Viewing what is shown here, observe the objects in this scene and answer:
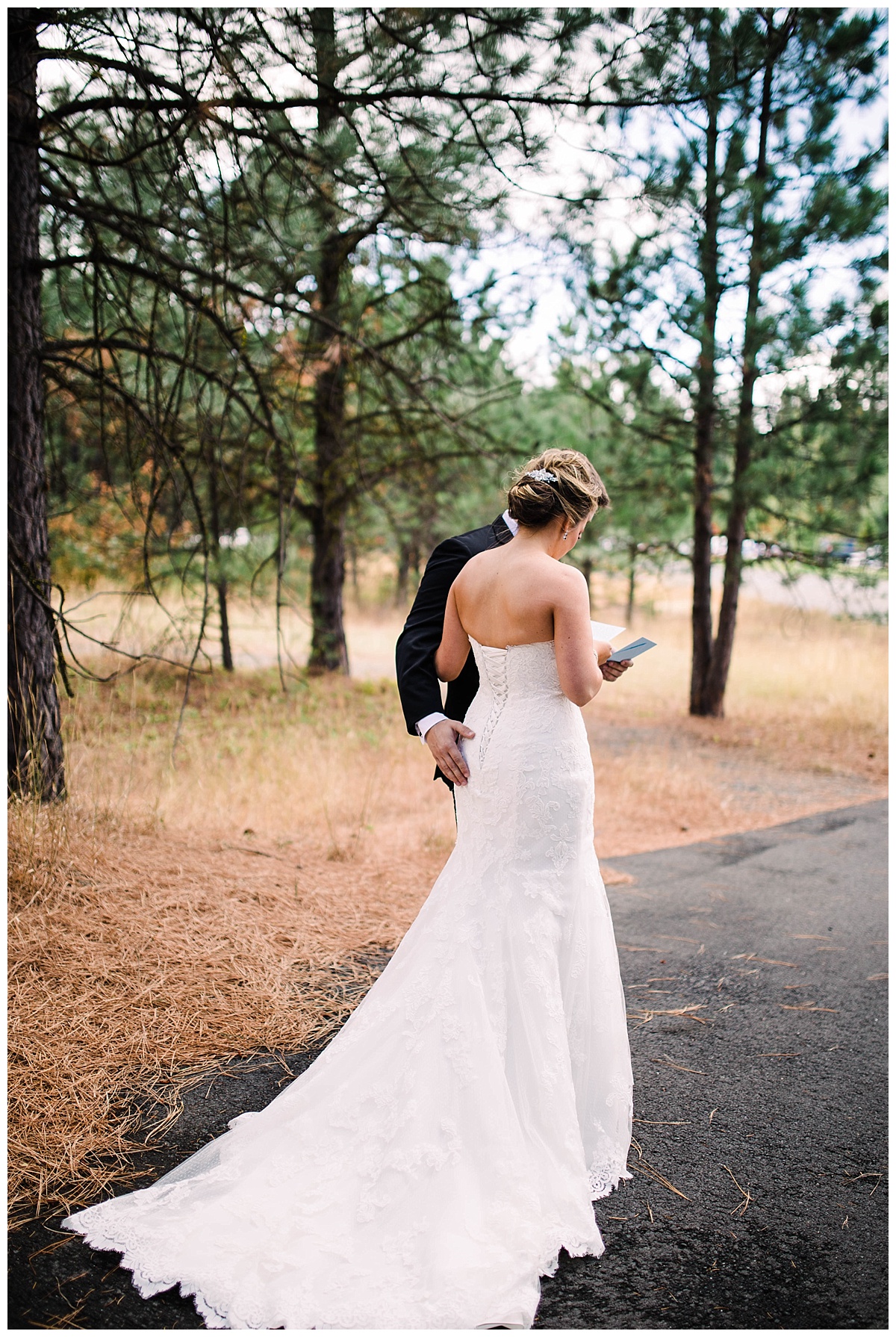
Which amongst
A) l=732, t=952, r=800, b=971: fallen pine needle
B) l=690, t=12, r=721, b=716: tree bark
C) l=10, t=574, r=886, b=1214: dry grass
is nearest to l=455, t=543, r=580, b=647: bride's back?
l=10, t=574, r=886, b=1214: dry grass

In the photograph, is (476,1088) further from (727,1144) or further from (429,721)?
(429,721)

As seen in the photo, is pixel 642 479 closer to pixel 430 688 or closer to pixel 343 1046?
pixel 430 688

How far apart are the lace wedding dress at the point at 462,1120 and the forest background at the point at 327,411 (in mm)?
572

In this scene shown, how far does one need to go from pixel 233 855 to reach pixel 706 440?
25.4ft

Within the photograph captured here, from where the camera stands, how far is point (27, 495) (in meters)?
4.91

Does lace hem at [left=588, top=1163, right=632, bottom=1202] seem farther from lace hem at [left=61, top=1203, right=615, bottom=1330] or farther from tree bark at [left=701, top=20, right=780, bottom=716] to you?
tree bark at [left=701, top=20, right=780, bottom=716]

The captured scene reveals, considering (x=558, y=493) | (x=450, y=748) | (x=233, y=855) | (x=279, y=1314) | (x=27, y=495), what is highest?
(x=27, y=495)

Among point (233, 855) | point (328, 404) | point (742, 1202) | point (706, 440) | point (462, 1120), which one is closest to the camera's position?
point (462, 1120)

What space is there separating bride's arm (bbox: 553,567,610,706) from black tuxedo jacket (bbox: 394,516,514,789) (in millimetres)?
483

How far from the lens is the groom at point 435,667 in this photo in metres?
2.79

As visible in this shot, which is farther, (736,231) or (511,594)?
(736,231)

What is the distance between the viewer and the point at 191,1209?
2180 millimetres

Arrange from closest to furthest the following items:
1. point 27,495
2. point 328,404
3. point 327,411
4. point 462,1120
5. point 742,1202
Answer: point 462,1120, point 742,1202, point 27,495, point 327,411, point 328,404

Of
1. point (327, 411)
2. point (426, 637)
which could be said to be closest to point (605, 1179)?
point (426, 637)
